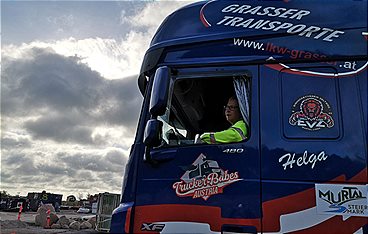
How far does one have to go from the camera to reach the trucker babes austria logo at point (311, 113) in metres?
2.95

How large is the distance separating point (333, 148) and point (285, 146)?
0.40 m

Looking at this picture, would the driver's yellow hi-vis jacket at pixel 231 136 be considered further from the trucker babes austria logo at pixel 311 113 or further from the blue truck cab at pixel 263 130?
the trucker babes austria logo at pixel 311 113

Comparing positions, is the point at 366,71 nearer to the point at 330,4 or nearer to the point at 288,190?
the point at 330,4

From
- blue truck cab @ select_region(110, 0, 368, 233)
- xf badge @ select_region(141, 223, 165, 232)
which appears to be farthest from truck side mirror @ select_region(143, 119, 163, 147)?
xf badge @ select_region(141, 223, 165, 232)

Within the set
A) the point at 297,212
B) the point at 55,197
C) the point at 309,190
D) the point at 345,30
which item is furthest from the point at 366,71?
the point at 55,197

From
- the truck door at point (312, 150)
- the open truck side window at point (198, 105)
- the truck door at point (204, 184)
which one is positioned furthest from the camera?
the open truck side window at point (198, 105)

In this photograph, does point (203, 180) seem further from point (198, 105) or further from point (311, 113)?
point (198, 105)

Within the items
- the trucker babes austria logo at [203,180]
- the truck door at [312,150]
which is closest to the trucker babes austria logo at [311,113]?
the truck door at [312,150]

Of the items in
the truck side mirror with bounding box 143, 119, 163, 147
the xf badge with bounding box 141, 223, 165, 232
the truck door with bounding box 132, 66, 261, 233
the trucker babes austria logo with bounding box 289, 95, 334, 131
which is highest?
the trucker babes austria logo with bounding box 289, 95, 334, 131

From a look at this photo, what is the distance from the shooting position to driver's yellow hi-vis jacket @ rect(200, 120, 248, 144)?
3041 millimetres

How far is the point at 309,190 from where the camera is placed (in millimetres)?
2764

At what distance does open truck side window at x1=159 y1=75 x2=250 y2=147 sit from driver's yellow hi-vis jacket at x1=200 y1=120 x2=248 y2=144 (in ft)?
0.33

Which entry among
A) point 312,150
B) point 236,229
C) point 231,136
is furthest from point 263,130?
point 236,229

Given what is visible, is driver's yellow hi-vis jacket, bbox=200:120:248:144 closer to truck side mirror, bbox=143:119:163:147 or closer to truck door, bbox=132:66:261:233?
truck door, bbox=132:66:261:233
